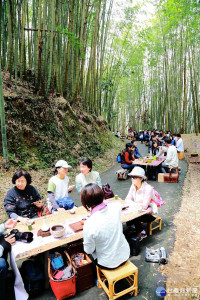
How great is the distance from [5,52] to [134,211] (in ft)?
20.9

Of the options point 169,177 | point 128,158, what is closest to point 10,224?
point 128,158

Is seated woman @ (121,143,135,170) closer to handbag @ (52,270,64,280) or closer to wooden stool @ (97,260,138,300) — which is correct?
wooden stool @ (97,260,138,300)

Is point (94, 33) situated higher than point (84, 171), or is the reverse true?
point (94, 33)

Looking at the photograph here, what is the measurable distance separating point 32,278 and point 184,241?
218cm

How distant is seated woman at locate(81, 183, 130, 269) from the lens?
5.81 ft

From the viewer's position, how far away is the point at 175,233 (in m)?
3.17

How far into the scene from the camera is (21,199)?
8.67 ft

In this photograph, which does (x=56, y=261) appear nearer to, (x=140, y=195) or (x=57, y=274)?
(x=57, y=274)

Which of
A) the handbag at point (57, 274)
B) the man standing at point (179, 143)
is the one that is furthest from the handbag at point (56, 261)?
the man standing at point (179, 143)

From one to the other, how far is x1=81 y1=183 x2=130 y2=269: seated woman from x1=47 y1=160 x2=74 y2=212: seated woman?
1.15 m

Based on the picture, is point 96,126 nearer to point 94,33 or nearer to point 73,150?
point 73,150

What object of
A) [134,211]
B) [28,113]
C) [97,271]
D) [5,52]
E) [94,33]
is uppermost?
[94,33]

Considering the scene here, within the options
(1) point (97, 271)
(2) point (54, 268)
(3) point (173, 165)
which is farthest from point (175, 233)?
(3) point (173, 165)

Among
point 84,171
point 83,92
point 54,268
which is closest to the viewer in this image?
point 54,268
